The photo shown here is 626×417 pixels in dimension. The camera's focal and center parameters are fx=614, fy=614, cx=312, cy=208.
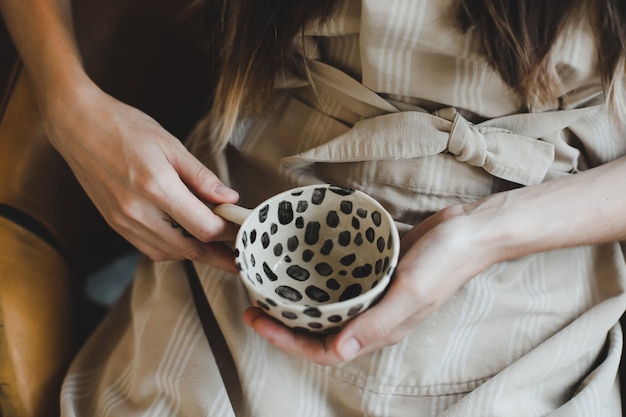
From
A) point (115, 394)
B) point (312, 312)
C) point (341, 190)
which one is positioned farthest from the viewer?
point (115, 394)

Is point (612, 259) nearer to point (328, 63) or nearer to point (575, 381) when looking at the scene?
point (575, 381)

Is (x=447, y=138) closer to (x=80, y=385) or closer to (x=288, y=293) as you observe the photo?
(x=288, y=293)

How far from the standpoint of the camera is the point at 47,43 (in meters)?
0.73

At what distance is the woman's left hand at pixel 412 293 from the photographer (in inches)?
20.1

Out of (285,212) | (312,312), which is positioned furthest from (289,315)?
(285,212)

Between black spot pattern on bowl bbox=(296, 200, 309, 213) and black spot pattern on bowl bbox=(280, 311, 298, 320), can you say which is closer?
black spot pattern on bowl bbox=(280, 311, 298, 320)

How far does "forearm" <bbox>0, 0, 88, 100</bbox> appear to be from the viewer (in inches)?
27.8

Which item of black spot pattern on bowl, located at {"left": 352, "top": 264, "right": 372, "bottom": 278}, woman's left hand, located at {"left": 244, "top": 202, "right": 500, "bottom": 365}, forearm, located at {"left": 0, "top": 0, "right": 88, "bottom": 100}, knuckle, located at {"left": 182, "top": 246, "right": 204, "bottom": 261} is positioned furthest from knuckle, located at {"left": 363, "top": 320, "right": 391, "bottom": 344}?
forearm, located at {"left": 0, "top": 0, "right": 88, "bottom": 100}

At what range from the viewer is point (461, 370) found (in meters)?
0.62

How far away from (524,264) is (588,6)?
0.85 feet

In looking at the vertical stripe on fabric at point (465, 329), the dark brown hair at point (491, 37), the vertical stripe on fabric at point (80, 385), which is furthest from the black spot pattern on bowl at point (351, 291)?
the vertical stripe on fabric at point (80, 385)

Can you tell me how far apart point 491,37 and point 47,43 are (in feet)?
1.69

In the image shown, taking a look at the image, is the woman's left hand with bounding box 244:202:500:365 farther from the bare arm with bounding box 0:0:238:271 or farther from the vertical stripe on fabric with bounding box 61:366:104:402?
the vertical stripe on fabric with bounding box 61:366:104:402

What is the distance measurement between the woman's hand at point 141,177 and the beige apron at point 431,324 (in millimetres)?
65
